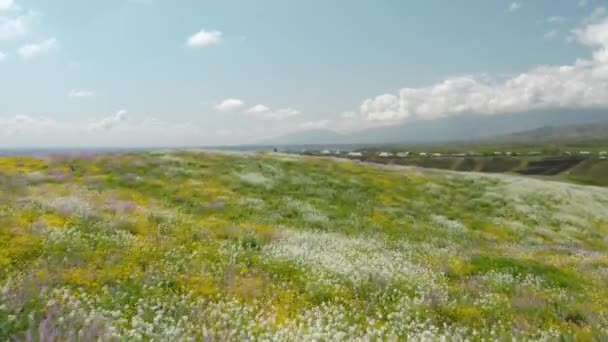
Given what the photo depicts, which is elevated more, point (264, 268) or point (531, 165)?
point (264, 268)

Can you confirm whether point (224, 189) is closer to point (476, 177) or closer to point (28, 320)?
point (28, 320)

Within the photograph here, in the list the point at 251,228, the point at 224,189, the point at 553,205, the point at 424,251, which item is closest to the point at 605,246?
the point at 553,205

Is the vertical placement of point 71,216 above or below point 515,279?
above

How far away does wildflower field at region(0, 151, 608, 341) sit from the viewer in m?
8.84

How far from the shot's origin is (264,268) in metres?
13.1

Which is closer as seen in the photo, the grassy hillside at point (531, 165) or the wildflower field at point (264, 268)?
the wildflower field at point (264, 268)

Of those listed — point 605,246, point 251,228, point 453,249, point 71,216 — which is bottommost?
point 605,246

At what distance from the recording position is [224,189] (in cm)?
2897

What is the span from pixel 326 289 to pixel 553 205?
34.9 m

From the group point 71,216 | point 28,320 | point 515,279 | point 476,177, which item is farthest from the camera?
point 476,177

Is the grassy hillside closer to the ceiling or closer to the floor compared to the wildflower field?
closer to the floor

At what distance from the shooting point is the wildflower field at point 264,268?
884 centimetres

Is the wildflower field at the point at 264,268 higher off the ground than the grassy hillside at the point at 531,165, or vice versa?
the wildflower field at the point at 264,268

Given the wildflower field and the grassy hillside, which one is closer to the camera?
the wildflower field
